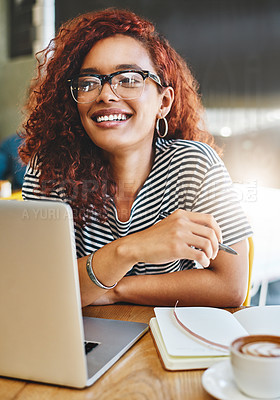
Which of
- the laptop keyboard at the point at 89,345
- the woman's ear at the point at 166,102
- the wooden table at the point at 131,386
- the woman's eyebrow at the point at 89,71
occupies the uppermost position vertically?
the woman's eyebrow at the point at 89,71

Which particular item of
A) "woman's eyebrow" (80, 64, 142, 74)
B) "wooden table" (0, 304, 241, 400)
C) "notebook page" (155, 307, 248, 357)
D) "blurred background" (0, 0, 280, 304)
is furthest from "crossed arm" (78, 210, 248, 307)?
"blurred background" (0, 0, 280, 304)

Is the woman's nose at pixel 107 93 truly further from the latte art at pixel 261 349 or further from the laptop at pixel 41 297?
the latte art at pixel 261 349

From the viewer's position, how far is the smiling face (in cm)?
129

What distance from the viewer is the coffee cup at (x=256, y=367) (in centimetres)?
55

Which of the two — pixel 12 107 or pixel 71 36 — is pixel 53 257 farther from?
pixel 12 107

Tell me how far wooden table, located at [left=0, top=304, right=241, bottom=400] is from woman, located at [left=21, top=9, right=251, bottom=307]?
0.35m

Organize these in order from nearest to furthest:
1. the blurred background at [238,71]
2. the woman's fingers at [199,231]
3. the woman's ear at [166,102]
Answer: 1. the woman's fingers at [199,231]
2. the woman's ear at [166,102]
3. the blurred background at [238,71]

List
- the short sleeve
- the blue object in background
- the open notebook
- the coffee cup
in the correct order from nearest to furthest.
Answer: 1. the coffee cup
2. the open notebook
3. the short sleeve
4. the blue object in background

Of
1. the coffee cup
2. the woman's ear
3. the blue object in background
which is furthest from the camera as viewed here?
the blue object in background

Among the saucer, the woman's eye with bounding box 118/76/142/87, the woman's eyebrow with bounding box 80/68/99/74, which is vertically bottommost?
the saucer

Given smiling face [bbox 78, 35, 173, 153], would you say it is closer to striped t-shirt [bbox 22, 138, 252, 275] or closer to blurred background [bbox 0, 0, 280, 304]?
striped t-shirt [bbox 22, 138, 252, 275]

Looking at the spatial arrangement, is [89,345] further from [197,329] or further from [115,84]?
[115,84]

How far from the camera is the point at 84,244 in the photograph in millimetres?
1328

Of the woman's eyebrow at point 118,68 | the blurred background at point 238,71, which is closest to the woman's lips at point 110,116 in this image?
the woman's eyebrow at point 118,68
